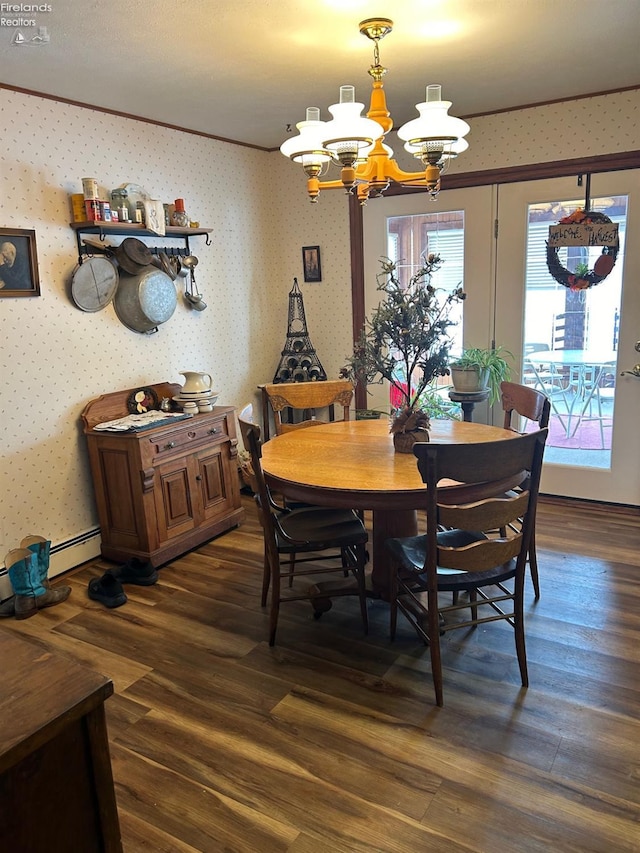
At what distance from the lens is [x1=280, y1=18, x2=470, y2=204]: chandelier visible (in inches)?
87.0

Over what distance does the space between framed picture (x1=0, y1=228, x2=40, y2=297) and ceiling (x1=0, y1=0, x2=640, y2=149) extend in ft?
2.34

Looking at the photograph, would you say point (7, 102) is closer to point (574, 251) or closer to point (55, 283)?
point (55, 283)

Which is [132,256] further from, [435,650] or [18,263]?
[435,650]

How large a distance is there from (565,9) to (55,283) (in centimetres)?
269

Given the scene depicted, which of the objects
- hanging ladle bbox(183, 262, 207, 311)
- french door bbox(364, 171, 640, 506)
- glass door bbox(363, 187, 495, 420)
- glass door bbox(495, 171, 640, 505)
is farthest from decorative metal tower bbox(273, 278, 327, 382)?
glass door bbox(495, 171, 640, 505)

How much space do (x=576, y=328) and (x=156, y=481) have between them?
9.06 feet

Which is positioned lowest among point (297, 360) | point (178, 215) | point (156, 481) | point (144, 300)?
point (156, 481)

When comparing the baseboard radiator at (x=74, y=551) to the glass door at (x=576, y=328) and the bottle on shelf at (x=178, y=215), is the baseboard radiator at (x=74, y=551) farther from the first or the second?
the glass door at (x=576, y=328)

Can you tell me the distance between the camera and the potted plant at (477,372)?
400 centimetres

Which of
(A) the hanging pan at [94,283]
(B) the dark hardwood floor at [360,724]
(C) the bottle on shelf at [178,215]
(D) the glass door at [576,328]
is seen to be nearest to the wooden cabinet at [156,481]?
(B) the dark hardwood floor at [360,724]

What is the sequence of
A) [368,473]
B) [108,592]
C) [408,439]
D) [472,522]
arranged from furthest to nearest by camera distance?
[108,592]
[408,439]
[368,473]
[472,522]

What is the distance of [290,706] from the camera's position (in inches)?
89.0

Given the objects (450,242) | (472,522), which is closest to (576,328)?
(450,242)

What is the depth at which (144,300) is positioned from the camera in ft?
11.9
